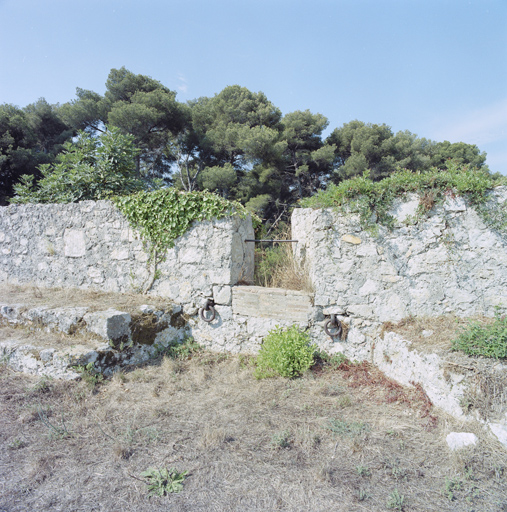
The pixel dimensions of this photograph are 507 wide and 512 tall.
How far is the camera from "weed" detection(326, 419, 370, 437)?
273cm

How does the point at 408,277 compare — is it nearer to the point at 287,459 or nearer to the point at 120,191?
the point at 287,459

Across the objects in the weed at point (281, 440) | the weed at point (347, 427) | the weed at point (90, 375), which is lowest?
the weed at point (281, 440)

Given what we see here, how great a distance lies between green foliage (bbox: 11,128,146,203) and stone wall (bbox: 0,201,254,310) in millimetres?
563

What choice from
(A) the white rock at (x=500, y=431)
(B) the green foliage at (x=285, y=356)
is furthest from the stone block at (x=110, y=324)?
(A) the white rock at (x=500, y=431)

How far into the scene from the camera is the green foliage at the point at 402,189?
374 cm

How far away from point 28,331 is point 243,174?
436 inches

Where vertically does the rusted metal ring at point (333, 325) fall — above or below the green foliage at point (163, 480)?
above

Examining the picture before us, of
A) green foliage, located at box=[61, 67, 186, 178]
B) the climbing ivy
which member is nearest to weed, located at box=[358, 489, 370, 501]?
the climbing ivy

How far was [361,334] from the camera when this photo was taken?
405cm

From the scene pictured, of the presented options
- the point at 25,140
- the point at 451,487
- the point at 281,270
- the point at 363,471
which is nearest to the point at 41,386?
the point at 363,471

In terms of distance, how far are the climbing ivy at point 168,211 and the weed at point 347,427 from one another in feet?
9.12

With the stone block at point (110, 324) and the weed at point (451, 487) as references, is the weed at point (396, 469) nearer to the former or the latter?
the weed at point (451, 487)

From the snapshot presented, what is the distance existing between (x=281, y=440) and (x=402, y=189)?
305 centimetres

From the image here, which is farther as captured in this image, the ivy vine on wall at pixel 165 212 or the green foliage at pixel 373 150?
the green foliage at pixel 373 150
